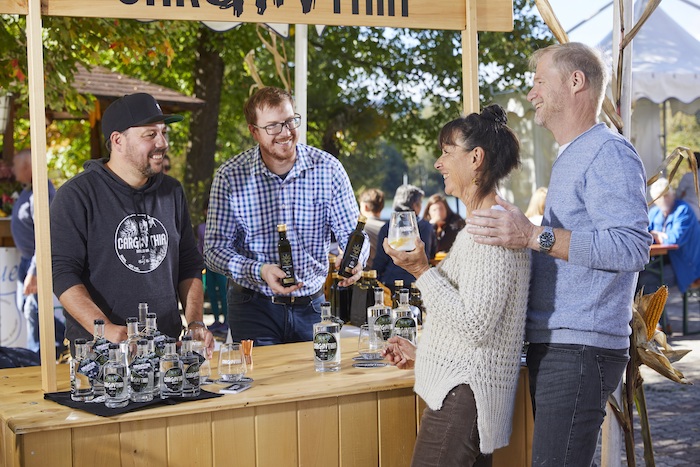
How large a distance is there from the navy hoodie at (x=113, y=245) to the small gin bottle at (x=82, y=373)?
1.37ft

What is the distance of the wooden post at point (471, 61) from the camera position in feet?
11.8

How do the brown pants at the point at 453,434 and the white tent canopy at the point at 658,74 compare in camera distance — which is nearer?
the brown pants at the point at 453,434

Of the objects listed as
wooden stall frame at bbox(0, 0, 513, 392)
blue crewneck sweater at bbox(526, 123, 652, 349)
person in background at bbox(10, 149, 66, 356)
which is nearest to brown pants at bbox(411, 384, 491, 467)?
blue crewneck sweater at bbox(526, 123, 652, 349)

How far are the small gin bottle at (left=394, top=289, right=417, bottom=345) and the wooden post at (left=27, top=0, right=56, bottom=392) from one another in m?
1.31

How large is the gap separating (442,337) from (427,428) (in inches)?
11.4

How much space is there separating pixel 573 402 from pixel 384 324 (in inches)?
43.4

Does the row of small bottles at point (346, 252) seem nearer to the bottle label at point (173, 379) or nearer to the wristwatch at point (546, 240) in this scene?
the bottle label at point (173, 379)

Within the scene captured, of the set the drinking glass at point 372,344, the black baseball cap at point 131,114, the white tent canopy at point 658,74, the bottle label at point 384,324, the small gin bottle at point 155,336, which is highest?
the white tent canopy at point 658,74

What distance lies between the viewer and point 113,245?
3434mm

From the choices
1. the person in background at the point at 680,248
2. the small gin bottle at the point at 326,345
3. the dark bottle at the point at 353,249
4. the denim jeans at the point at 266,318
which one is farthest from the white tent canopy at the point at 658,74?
the small gin bottle at the point at 326,345

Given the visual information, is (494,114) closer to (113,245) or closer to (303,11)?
(303,11)

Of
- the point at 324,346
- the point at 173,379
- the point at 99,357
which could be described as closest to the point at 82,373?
the point at 99,357

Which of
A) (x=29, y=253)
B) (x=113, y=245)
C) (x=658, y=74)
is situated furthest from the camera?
(x=658, y=74)

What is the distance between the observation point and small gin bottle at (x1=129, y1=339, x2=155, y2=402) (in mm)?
2816
